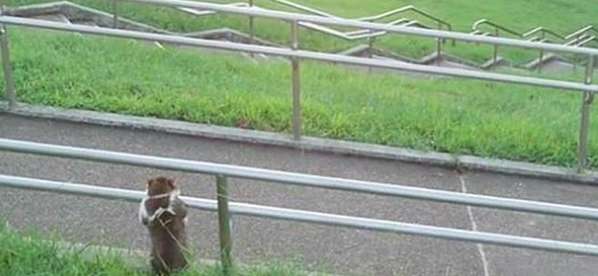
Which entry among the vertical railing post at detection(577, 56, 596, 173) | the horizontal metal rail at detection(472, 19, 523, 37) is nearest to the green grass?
the vertical railing post at detection(577, 56, 596, 173)

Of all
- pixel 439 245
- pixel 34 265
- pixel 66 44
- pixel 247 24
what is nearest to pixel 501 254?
pixel 439 245

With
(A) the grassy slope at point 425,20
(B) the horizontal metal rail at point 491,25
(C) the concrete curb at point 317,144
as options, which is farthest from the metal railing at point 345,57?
(B) the horizontal metal rail at point 491,25

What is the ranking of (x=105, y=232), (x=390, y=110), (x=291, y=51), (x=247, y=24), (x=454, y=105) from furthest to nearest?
(x=247, y=24) < (x=454, y=105) < (x=390, y=110) < (x=291, y=51) < (x=105, y=232)

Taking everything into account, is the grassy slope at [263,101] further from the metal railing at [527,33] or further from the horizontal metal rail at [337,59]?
the metal railing at [527,33]

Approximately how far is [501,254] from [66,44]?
3.88m

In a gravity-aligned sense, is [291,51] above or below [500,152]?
above

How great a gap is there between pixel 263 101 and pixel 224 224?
2539 mm

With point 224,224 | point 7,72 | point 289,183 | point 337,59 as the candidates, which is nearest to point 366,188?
point 289,183

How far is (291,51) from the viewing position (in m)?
5.23

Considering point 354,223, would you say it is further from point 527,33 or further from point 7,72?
point 527,33

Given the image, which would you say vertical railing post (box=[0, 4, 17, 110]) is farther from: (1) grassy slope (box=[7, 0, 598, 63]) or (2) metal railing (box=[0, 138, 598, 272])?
(1) grassy slope (box=[7, 0, 598, 63])

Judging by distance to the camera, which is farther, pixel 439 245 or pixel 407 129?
pixel 407 129

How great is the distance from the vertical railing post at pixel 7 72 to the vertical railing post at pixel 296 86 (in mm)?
1652

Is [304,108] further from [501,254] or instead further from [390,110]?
[501,254]
